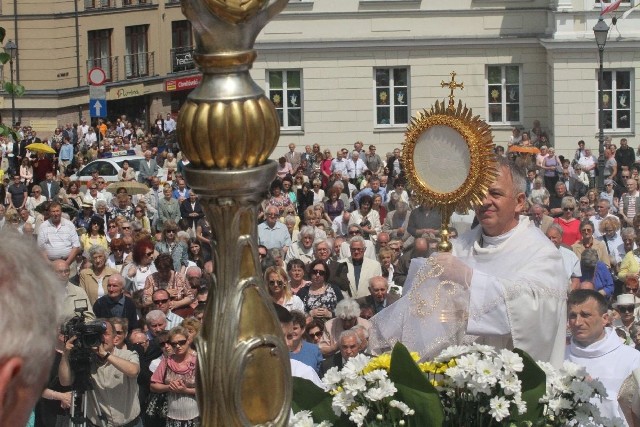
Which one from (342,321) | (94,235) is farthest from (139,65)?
(342,321)

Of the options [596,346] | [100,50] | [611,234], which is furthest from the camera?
[100,50]

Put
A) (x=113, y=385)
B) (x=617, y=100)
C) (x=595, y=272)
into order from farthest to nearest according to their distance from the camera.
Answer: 1. (x=617, y=100)
2. (x=595, y=272)
3. (x=113, y=385)

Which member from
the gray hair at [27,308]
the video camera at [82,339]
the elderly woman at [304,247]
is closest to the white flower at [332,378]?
the gray hair at [27,308]

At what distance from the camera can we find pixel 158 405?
10.0 metres

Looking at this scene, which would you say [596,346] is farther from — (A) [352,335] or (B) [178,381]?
(B) [178,381]

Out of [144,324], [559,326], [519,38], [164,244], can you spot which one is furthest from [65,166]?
[559,326]

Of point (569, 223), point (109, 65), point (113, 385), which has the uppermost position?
point (109, 65)

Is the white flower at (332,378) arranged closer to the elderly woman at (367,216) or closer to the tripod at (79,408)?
the tripod at (79,408)

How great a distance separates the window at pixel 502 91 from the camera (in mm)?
36438

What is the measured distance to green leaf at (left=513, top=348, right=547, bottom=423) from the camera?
13.9ft

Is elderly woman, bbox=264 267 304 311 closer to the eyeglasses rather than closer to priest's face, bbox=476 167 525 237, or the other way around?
the eyeglasses

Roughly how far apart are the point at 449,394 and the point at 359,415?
29cm

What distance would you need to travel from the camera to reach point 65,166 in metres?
37.0

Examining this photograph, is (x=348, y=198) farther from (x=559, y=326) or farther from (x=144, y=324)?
(x=559, y=326)
